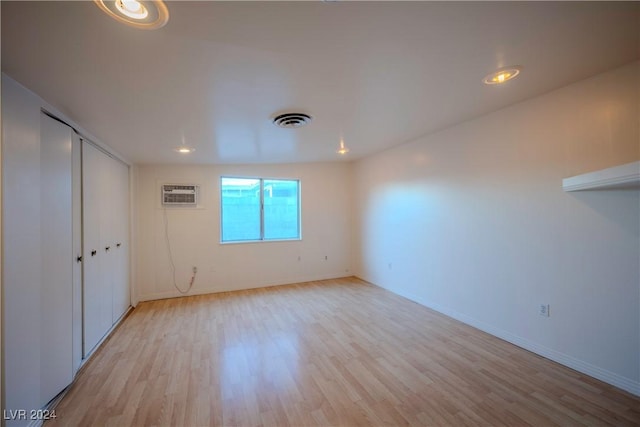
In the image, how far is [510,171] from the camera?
2.67 m

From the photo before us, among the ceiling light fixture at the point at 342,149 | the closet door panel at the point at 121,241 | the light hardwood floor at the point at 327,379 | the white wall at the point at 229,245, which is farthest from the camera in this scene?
the white wall at the point at 229,245

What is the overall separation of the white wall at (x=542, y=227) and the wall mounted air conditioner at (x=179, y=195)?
3.49 meters

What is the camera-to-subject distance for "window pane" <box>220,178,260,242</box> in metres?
4.79

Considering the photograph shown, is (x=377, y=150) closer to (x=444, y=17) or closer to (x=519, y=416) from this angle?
(x=444, y=17)

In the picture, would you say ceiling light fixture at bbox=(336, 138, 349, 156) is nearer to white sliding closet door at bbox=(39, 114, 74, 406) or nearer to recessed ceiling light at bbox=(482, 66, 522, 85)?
recessed ceiling light at bbox=(482, 66, 522, 85)

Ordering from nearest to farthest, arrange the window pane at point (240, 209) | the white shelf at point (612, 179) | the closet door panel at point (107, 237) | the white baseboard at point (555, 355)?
the white shelf at point (612, 179)
the white baseboard at point (555, 355)
the closet door panel at point (107, 237)
the window pane at point (240, 209)

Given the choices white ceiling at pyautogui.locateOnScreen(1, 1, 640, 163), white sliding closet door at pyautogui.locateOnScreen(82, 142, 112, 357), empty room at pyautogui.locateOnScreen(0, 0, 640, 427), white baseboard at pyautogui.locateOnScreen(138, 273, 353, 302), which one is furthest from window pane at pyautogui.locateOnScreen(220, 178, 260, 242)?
white ceiling at pyautogui.locateOnScreen(1, 1, 640, 163)

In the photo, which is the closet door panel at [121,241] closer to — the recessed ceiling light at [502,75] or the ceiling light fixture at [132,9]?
the ceiling light fixture at [132,9]

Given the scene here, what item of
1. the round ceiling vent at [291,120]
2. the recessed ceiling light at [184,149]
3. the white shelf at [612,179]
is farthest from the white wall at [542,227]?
the recessed ceiling light at [184,149]

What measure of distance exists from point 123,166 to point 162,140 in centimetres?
112

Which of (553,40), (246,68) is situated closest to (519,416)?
(553,40)

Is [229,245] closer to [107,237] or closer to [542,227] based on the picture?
[107,237]

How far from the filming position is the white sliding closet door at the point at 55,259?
185cm

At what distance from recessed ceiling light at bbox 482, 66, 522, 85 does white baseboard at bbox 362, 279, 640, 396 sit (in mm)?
2327
